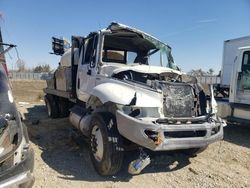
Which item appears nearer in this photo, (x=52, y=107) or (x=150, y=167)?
(x=150, y=167)

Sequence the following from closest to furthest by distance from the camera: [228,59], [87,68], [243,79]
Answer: [87,68]
[243,79]
[228,59]

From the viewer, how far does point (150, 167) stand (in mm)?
5344

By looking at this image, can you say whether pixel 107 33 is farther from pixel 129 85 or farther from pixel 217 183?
pixel 217 183

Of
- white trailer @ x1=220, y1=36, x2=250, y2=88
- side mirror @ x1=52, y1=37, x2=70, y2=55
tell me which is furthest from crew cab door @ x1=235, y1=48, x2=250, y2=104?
Result: side mirror @ x1=52, y1=37, x2=70, y2=55

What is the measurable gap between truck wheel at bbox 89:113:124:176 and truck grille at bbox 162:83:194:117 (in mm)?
895

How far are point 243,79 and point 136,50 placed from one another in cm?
326

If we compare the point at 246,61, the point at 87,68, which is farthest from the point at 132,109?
the point at 246,61

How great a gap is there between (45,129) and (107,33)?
10.5ft

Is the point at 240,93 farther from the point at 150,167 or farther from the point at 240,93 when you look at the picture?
the point at 150,167

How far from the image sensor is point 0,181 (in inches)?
112

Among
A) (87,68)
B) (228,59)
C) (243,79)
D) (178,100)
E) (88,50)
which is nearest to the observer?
(178,100)

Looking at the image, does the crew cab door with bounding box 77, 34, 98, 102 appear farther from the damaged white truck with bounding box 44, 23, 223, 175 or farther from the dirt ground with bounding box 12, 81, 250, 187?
the dirt ground with bounding box 12, 81, 250, 187

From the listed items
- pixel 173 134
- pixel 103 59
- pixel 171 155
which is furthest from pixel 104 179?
pixel 103 59

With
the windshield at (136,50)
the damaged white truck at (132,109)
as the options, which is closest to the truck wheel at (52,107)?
the damaged white truck at (132,109)
